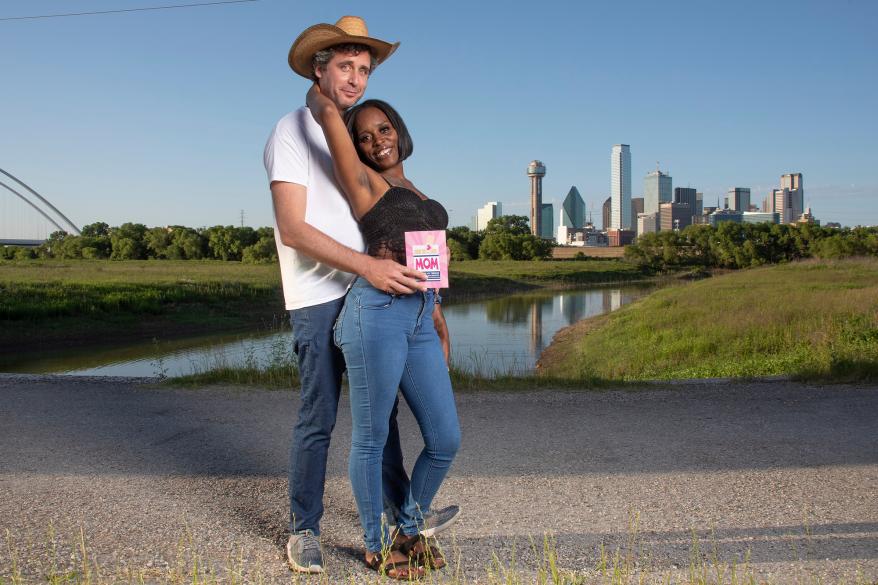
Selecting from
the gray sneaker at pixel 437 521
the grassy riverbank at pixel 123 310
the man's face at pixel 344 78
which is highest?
the man's face at pixel 344 78

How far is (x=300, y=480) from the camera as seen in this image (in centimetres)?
294

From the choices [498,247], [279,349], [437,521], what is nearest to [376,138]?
[437,521]

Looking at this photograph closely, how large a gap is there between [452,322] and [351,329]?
2678 centimetres

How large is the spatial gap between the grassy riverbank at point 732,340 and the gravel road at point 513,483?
209 cm

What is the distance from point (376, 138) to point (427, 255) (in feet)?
1.54

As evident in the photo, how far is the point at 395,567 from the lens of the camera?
2.81 m

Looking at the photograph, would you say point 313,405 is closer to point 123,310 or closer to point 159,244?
point 123,310

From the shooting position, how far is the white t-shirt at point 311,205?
274 centimetres

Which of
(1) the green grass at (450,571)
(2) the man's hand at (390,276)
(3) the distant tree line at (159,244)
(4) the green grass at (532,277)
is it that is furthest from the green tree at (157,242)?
(2) the man's hand at (390,276)

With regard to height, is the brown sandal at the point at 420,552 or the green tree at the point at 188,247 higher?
the green tree at the point at 188,247

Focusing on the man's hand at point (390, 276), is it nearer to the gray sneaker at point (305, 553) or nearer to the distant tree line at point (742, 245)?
the gray sneaker at point (305, 553)

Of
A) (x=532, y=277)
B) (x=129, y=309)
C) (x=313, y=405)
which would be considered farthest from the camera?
(x=532, y=277)

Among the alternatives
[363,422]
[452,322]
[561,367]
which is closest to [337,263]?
[363,422]

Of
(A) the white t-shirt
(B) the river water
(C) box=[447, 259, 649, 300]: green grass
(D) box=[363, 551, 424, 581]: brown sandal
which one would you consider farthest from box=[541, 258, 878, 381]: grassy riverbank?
(C) box=[447, 259, 649, 300]: green grass
